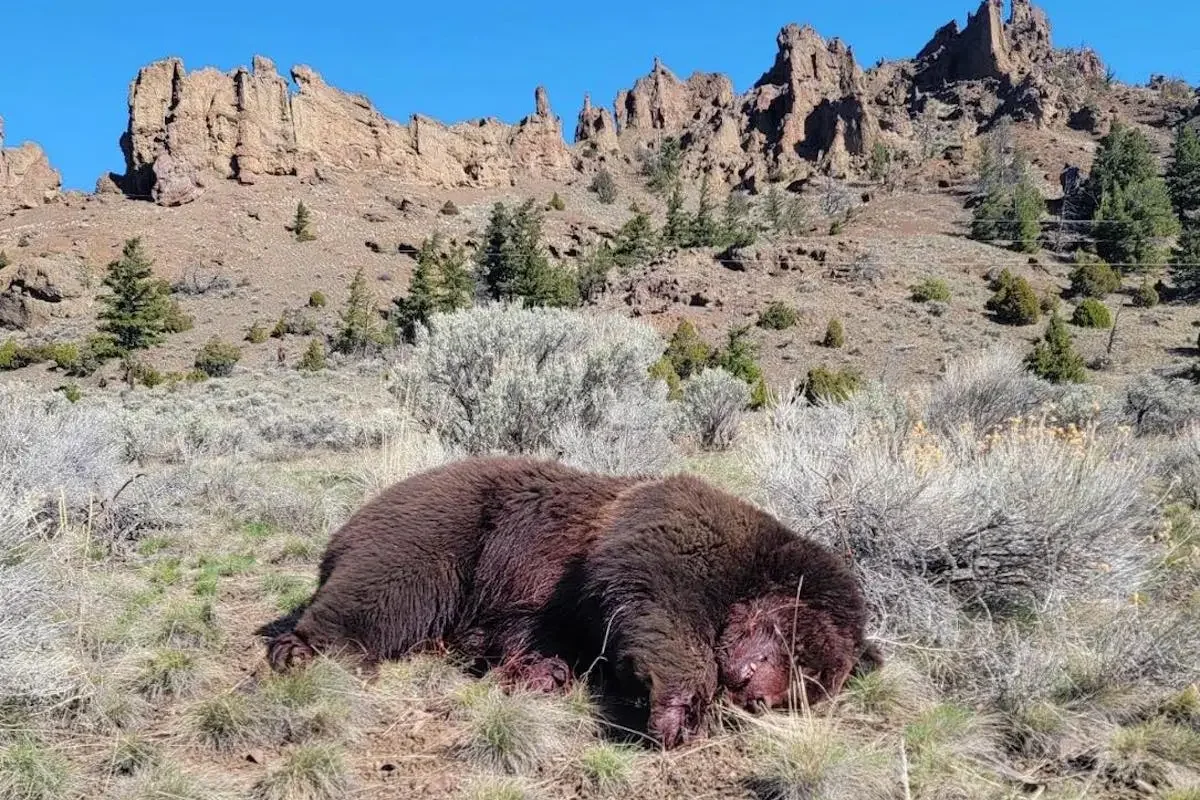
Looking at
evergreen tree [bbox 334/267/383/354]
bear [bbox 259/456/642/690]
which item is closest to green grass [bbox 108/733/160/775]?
bear [bbox 259/456/642/690]

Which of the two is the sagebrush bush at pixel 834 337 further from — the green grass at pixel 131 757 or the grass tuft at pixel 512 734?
the green grass at pixel 131 757

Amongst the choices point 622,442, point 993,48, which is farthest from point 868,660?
point 993,48

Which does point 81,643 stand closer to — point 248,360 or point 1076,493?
point 1076,493

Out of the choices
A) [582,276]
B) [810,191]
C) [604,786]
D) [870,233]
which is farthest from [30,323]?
[810,191]

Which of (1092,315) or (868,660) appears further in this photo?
(1092,315)

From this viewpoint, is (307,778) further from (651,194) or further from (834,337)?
(651,194)

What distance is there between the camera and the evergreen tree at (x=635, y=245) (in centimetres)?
5619

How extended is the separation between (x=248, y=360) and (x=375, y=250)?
23.8 m

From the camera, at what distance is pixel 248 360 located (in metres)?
40.3

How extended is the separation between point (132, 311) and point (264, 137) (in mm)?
35063

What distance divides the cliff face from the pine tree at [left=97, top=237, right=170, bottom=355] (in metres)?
25.2

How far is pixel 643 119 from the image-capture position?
113 m

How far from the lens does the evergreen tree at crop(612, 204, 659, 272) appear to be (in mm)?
56188

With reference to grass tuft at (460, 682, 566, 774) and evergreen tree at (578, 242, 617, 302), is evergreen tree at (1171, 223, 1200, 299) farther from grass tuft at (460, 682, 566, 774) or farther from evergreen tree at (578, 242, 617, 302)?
grass tuft at (460, 682, 566, 774)
